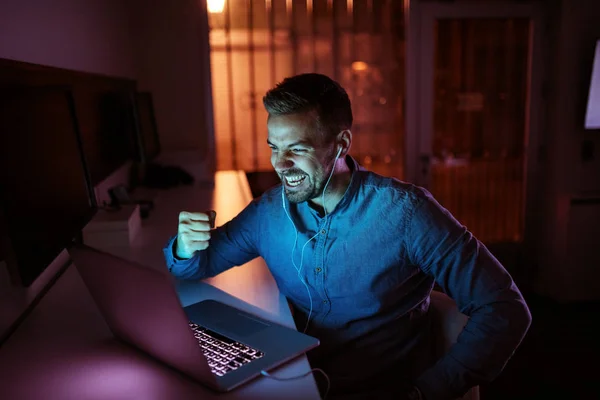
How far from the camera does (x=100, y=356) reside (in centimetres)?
117

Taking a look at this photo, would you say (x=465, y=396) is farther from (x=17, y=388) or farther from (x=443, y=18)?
(x=443, y=18)

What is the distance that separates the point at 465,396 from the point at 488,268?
34 cm

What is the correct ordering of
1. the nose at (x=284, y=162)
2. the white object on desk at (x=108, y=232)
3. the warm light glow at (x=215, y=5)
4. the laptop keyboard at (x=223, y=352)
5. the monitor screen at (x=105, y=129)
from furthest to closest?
the warm light glow at (x=215, y=5) → the monitor screen at (x=105, y=129) → the white object on desk at (x=108, y=232) → the nose at (x=284, y=162) → the laptop keyboard at (x=223, y=352)

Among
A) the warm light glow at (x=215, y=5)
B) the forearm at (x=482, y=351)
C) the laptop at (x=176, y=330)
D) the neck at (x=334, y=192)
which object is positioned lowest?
the forearm at (x=482, y=351)

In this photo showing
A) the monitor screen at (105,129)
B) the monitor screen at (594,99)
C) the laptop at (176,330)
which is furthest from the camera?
the monitor screen at (594,99)

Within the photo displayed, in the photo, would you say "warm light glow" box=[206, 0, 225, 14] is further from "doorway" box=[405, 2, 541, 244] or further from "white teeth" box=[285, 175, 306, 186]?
"white teeth" box=[285, 175, 306, 186]

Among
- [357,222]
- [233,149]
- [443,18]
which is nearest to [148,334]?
[357,222]

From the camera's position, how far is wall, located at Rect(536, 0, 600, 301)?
373cm

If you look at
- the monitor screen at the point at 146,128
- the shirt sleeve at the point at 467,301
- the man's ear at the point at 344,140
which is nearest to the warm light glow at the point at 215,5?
the monitor screen at the point at 146,128

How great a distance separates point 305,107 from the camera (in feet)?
4.76

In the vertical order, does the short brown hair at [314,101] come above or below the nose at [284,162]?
above

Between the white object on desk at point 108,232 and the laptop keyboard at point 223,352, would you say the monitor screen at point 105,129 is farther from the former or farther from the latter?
the laptop keyboard at point 223,352

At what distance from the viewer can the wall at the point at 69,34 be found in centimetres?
171

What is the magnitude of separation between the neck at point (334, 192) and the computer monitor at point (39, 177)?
26.0 inches
